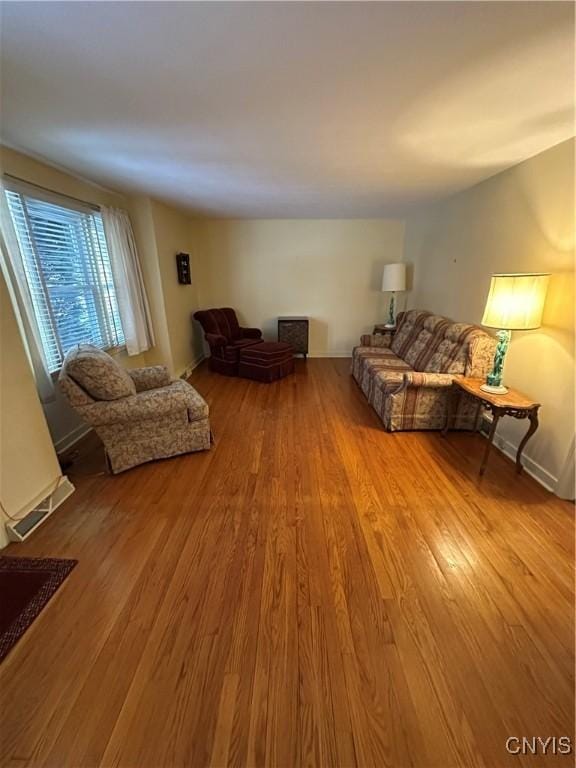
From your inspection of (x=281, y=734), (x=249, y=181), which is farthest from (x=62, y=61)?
(x=281, y=734)

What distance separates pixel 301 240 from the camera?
5086 mm

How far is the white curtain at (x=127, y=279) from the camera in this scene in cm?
332

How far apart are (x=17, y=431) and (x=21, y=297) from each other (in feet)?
3.38

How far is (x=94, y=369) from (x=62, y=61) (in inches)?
62.5

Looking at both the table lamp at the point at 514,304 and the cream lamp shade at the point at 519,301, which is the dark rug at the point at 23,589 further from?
the cream lamp shade at the point at 519,301

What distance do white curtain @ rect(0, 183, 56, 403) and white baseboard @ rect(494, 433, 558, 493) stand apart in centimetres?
369

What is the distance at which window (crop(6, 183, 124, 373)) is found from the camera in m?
2.42

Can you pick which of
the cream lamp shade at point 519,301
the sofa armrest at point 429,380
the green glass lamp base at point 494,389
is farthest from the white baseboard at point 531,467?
the cream lamp shade at point 519,301

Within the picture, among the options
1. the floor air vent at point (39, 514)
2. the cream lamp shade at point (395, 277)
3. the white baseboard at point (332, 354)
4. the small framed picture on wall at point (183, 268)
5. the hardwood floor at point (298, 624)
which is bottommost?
the hardwood floor at point (298, 624)

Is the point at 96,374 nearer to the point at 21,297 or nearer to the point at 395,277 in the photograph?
the point at 21,297

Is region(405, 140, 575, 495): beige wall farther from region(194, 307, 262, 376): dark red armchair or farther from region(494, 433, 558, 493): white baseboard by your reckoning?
region(194, 307, 262, 376): dark red armchair

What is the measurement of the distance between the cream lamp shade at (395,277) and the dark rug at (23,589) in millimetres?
4777

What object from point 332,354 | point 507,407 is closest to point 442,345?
point 507,407

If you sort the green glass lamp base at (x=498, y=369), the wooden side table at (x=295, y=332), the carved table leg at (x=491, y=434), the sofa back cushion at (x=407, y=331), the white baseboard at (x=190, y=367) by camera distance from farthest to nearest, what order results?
1. the wooden side table at (x=295, y=332)
2. the white baseboard at (x=190, y=367)
3. the sofa back cushion at (x=407, y=331)
4. the green glass lamp base at (x=498, y=369)
5. the carved table leg at (x=491, y=434)
